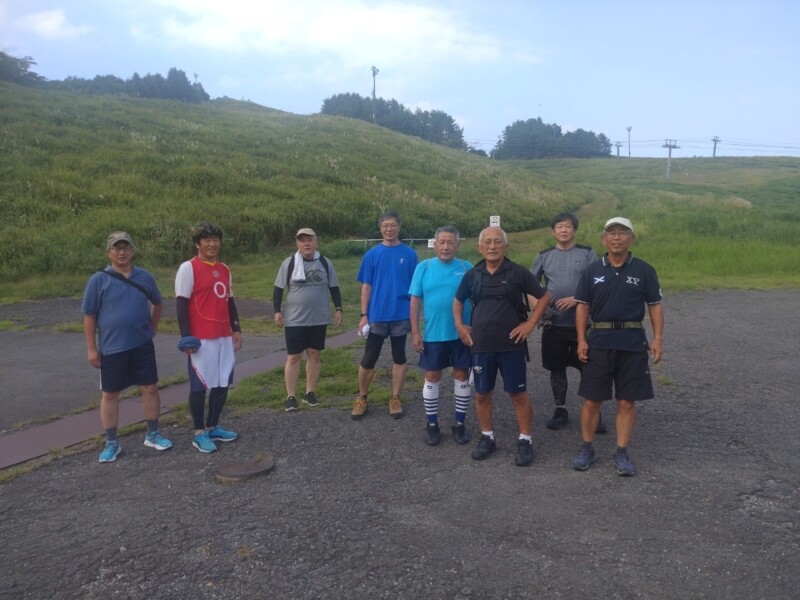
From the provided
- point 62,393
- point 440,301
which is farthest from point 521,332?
point 62,393

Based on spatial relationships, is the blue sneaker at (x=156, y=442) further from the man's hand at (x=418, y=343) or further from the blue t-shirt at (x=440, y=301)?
the blue t-shirt at (x=440, y=301)

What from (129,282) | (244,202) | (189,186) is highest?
(189,186)

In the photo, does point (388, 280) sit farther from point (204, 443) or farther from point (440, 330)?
point (204, 443)

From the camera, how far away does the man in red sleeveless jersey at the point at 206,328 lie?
18.3 ft

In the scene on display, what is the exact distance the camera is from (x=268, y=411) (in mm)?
6715

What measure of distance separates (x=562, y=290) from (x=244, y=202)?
18.2 meters

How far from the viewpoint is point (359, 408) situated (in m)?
6.45

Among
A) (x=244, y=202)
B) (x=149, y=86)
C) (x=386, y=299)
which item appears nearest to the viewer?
(x=386, y=299)

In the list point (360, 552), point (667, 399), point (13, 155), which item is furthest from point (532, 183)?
point (360, 552)

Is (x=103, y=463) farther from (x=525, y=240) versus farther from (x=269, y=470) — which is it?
(x=525, y=240)

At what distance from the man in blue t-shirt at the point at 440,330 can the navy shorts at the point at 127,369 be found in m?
2.16

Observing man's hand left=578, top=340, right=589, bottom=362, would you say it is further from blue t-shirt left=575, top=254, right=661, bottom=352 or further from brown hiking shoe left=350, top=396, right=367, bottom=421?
brown hiking shoe left=350, top=396, right=367, bottom=421

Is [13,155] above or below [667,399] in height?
above

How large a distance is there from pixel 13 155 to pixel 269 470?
22498 millimetres
